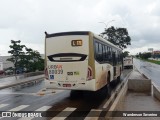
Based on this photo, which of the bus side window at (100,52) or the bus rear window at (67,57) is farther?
the bus side window at (100,52)

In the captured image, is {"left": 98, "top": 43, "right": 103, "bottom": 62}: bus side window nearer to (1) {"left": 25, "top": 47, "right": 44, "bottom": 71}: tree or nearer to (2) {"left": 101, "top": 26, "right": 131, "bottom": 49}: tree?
(1) {"left": 25, "top": 47, "right": 44, "bottom": 71}: tree

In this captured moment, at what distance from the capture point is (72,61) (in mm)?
13688

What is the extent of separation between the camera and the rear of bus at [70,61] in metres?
13.5

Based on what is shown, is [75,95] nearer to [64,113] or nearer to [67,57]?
[67,57]

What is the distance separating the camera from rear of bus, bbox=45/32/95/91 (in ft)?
44.2

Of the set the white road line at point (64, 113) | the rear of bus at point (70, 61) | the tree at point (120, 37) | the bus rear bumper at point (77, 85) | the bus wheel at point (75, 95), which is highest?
the tree at point (120, 37)

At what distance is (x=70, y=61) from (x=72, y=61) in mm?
95

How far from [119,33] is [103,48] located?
96.8 m

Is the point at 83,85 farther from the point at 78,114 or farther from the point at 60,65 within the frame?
the point at 78,114

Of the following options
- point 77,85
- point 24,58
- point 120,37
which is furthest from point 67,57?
point 120,37

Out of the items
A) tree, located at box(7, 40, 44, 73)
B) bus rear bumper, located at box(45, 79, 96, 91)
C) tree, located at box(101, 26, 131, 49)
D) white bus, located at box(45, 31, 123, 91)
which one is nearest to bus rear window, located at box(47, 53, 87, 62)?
white bus, located at box(45, 31, 123, 91)

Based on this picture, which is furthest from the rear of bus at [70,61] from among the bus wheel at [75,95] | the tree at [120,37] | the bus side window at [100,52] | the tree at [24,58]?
the tree at [120,37]

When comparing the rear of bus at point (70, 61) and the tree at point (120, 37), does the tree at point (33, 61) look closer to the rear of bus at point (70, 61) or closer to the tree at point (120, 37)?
the rear of bus at point (70, 61)

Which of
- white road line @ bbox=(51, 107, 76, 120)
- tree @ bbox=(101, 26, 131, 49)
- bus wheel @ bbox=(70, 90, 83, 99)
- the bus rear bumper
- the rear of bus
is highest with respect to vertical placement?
tree @ bbox=(101, 26, 131, 49)
